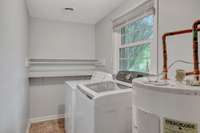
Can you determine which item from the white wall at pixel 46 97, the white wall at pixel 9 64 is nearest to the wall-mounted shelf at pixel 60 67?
the white wall at pixel 46 97

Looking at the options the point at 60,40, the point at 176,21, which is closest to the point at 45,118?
the point at 60,40

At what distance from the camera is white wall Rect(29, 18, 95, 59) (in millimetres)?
3211

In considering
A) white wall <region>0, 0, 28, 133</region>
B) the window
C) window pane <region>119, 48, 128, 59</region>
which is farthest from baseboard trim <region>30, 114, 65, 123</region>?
window pane <region>119, 48, 128, 59</region>

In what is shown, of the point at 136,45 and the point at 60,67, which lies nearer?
the point at 136,45

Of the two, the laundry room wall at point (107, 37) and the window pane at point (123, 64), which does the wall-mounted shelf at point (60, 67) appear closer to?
the laundry room wall at point (107, 37)

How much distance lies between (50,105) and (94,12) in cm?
224

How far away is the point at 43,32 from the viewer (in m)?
3.27

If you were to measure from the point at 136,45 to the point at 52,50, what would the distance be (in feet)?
6.38

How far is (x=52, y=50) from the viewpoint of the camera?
3350mm

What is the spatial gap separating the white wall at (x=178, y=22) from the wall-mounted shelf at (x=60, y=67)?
194 centimetres

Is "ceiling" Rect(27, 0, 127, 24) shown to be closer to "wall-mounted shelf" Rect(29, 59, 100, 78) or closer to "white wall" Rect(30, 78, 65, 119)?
"wall-mounted shelf" Rect(29, 59, 100, 78)

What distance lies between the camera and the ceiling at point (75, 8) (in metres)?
2.38

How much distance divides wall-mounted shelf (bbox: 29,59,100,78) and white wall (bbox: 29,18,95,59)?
0.13 meters

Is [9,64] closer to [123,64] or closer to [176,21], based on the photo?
[176,21]
